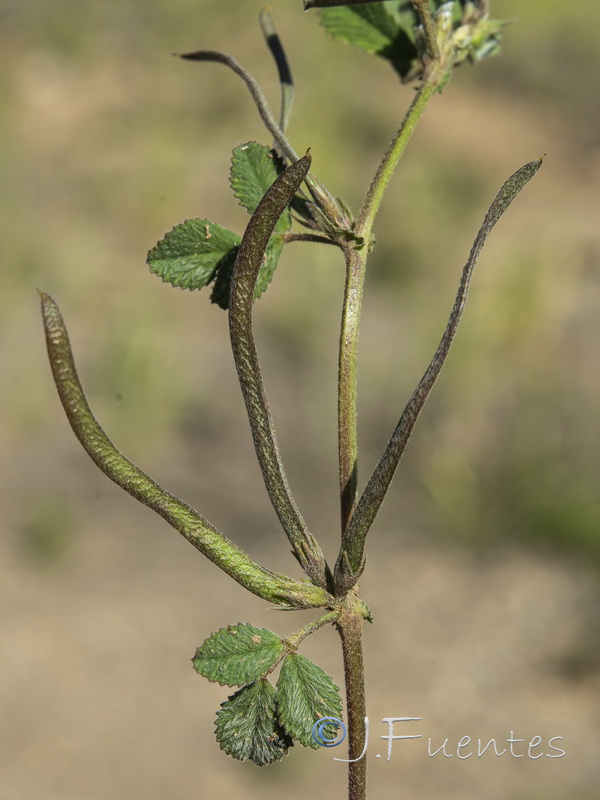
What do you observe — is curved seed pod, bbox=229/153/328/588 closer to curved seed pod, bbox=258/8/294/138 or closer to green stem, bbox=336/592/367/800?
green stem, bbox=336/592/367/800

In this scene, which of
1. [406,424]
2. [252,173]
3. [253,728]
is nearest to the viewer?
[406,424]

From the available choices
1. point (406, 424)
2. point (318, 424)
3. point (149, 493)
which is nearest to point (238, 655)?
point (149, 493)

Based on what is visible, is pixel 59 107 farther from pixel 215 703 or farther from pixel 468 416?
pixel 215 703

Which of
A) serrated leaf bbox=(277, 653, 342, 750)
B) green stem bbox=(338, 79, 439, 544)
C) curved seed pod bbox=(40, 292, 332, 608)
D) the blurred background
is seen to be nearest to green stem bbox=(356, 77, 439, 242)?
Answer: green stem bbox=(338, 79, 439, 544)

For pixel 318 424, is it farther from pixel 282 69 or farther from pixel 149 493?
pixel 149 493

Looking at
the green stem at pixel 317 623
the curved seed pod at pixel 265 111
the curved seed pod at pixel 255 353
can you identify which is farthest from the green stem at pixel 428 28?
the green stem at pixel 317 623

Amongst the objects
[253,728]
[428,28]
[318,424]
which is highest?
[318,424]
